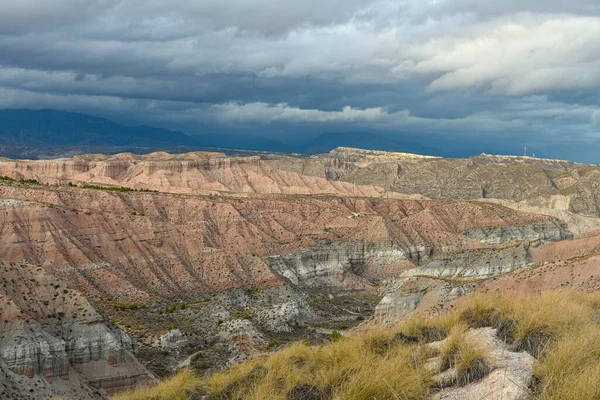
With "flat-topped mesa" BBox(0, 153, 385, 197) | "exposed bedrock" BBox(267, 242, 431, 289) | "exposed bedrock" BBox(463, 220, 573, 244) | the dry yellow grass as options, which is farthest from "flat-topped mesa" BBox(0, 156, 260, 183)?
the dry yellow grass

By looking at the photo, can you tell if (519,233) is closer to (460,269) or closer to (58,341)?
(460,269)

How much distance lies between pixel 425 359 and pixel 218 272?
205 feet

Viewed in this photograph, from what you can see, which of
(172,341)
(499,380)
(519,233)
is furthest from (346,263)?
(499,380)

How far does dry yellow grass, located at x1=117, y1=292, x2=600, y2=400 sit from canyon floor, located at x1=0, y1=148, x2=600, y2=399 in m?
3.47

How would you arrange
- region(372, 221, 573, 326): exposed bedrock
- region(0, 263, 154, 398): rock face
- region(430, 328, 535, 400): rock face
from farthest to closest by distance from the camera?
region(372, 221, 573, 326): exposed bedrock
region(0, 263, 154, 398): rock face
region(430, 328, 535, 400): rock face

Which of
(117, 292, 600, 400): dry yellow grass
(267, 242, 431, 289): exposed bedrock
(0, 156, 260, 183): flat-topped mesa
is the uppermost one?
(0, 156, 260, 183): flat-topped mesa

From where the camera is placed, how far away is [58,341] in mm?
35594

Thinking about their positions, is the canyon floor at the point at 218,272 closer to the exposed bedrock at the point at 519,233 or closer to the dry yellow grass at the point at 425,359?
the exposed bedrock at the point at 519,233

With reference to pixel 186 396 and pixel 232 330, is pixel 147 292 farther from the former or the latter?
pixel 186 396

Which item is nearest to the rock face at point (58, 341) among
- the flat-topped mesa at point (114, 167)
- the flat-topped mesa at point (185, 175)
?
the flat-topped mesa at point (185, 175)

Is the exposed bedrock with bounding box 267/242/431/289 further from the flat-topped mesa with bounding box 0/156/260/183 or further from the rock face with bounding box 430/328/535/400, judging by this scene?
the flat-topped mesa with bounding box 0/156/260/183

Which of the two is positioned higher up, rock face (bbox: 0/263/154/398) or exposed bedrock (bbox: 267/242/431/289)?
rock face (bbox: 0/263/154/398)

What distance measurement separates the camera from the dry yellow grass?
1130 cm

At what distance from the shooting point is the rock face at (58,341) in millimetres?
33312
